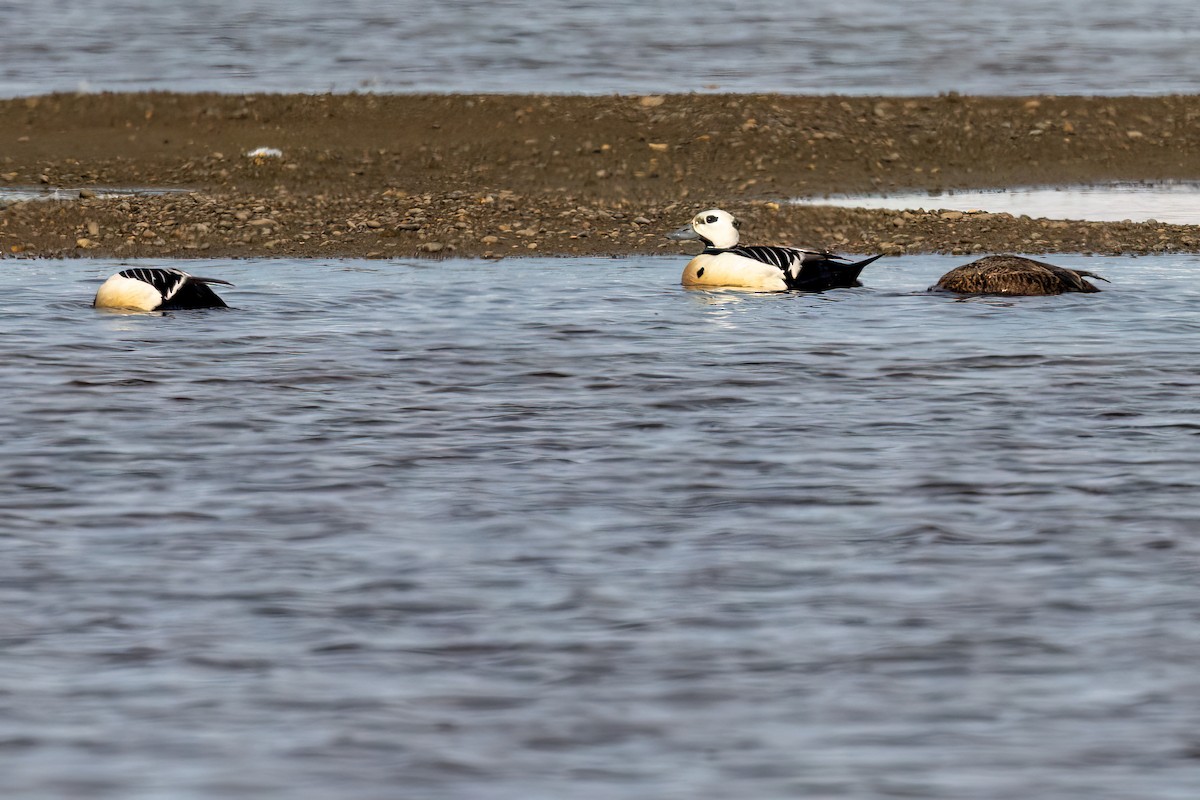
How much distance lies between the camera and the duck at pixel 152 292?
1514cm

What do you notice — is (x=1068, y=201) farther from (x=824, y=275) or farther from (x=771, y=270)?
(x=771, y=270)

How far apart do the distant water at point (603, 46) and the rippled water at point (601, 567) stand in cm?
2072

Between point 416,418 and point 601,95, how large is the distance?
20.4 m

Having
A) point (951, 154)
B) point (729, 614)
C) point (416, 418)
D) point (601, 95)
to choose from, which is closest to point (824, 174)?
point (951, 154)

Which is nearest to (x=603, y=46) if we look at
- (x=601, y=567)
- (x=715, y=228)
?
(x=715, y=228)

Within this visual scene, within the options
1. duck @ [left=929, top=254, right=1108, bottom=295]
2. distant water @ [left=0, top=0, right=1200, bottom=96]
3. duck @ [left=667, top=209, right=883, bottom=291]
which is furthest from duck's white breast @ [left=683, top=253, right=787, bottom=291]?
distant water @ [left=0, top=0, right=1200, bottom=96]

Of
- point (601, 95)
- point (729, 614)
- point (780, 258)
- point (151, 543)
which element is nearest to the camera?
point (729, 614)

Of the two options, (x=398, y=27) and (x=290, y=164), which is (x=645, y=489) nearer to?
(x=290, y=164)

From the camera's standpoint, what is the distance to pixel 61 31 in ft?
137

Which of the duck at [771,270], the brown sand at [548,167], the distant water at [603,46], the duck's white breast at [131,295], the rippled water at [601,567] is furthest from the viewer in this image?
the distant water at [603,46]

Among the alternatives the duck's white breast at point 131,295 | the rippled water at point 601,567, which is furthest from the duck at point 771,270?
the duck's white breast at point 131,295

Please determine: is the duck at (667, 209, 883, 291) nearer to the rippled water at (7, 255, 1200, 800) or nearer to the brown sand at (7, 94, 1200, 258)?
the rippled water at (7, 255, 1200, 800)

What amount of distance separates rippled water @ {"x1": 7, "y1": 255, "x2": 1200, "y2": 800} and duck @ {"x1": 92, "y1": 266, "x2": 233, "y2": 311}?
4.61 ft

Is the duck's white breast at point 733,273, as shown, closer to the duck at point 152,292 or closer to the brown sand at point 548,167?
the brown sand at point 548,167
